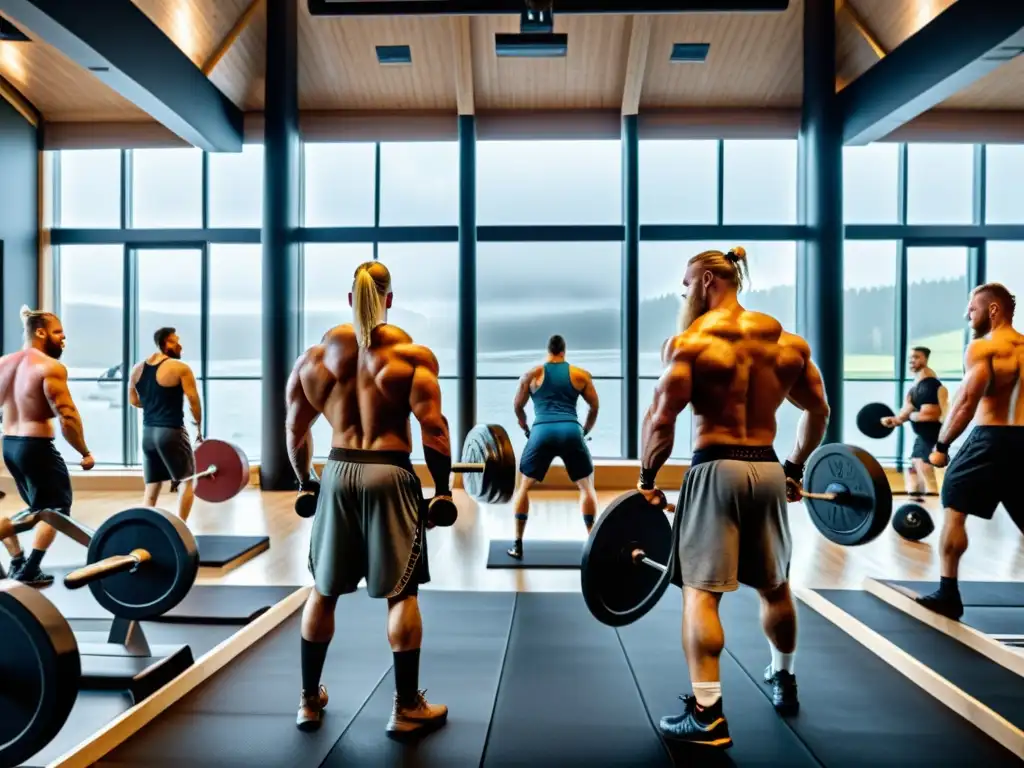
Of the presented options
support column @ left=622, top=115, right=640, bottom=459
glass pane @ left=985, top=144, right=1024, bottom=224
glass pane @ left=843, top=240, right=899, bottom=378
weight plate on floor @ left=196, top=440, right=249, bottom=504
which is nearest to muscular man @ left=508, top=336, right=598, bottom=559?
weight plate on floor @ left=196, top=440, right=249, bottom=504

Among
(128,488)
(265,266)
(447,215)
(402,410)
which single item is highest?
(447,215)

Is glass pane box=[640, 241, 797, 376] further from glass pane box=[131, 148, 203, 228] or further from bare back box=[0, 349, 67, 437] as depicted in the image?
bare back box=[0, 349, 67, 437]

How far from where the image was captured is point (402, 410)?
2006 mm

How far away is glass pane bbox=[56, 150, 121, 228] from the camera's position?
296 inches

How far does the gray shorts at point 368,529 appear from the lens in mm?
1930

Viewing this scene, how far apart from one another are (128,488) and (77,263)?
274 centimetres

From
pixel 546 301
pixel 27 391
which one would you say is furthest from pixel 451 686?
pixel 546 301

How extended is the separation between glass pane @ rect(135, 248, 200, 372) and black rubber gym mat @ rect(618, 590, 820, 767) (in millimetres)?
6346

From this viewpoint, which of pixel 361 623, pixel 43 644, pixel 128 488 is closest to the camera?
pixel 43 644

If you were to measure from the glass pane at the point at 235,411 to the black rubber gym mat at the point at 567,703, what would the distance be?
5.53m

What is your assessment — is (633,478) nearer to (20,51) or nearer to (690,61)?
(690,61)

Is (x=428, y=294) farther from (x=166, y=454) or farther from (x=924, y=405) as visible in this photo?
(x=924, y=405)

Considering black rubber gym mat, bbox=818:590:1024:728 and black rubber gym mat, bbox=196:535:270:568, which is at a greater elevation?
black rubber gym mat, bbox=818:590:1024:728

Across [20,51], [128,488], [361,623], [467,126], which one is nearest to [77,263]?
[20,51]
